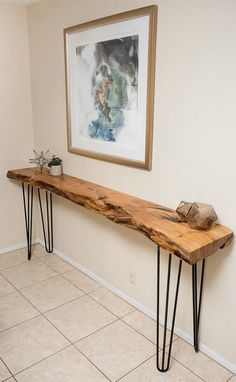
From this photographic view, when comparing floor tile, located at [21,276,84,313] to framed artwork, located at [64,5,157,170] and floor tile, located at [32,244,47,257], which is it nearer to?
floor tile, located at [32,244,47,257]

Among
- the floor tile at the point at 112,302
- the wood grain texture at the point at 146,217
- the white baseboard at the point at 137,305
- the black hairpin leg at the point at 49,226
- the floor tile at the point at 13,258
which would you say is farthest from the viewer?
the black hairpin leg at the point at 49,226

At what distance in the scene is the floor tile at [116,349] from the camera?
6.32ft

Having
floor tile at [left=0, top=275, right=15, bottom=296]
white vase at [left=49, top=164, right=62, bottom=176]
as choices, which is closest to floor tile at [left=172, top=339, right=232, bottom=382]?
floor tile at [left=0, top=275, right=15, bottom=296]

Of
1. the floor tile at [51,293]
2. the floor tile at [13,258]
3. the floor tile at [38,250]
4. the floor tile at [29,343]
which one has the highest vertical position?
the floor tile at [38,250]

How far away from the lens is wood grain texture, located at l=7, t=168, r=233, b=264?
159 cm

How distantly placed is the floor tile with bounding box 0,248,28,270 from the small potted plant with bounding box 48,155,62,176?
0.96 m

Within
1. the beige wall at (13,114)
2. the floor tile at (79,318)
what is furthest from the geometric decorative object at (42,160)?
the floor tile at (79,318)

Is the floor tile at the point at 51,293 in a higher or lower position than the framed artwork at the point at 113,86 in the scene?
lower

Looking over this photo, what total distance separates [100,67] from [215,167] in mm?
1168

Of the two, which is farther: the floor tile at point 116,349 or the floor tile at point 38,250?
the floor tile at point 38,250

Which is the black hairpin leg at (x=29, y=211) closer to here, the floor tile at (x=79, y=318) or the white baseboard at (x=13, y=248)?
the white baseboard at (x=13, y=248)

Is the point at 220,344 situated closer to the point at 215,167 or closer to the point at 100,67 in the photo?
the point at 215,167

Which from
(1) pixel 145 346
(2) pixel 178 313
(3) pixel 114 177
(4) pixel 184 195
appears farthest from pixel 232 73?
(1) pixel 145 346

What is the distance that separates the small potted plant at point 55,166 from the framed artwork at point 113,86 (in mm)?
219
